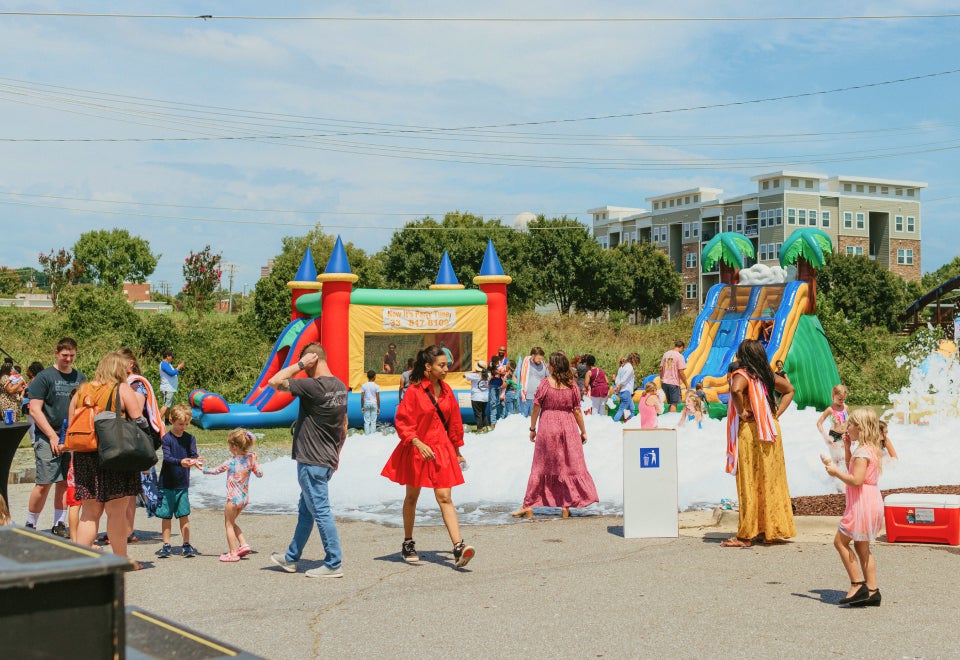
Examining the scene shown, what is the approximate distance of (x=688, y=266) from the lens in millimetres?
90188

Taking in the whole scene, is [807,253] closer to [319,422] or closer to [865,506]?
[865,506]

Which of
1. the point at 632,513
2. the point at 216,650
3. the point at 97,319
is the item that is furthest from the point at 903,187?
the point at 216,650

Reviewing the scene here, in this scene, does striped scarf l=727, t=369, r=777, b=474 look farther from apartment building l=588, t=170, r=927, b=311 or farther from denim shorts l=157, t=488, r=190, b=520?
apartment building l=588, t=170, r=927, b=311

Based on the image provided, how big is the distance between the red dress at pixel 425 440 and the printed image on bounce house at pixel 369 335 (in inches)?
474

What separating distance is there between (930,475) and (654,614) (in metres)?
6.52

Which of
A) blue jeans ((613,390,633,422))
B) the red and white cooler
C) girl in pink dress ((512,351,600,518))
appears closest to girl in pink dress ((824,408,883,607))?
the red and white cooler

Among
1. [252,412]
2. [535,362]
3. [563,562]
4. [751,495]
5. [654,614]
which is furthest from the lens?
[252,412]

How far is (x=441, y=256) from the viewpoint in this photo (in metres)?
58.5

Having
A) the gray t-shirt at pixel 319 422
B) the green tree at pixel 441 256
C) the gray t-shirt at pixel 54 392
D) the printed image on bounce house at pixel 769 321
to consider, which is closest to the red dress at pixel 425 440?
the gray t-shirt at pixel 319 422

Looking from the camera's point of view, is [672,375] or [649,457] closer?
[649,457]

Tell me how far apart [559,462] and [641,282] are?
189ft

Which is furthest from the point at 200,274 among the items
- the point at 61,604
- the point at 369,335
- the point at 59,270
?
the point at 61,604

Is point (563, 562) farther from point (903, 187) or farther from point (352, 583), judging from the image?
point (903, 187)

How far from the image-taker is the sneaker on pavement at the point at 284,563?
7766 mm
